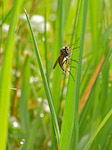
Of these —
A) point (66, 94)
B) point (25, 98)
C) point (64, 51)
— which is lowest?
point (25, 98)

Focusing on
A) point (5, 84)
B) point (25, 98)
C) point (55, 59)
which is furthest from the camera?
point (25, 98)

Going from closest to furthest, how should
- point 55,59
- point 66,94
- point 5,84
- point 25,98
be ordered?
1. point 5,84
2. point 66,94
3. point 55,59
4. point 25,98

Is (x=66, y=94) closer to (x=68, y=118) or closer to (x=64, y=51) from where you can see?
(x=68, y=118)

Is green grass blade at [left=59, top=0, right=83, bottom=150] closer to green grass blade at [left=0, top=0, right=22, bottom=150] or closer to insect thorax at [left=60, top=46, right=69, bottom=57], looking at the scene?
green grass blade at [left=0, top=0, right=22, bottom=150]

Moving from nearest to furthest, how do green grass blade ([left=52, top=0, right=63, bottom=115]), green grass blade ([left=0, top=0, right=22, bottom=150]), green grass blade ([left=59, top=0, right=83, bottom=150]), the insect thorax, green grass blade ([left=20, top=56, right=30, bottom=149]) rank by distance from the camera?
1. green grass blade ([left=0, top=0, right=22, bottom=150])
2. green grass blade ([left=59, top=0, right=83, bottom=150])
3. green grass blade ([left=52, top=0, right=63, bottom=115])
4. the insect thorax
5. green grass blade ([left=20, top=56, right=30, bottom=149])

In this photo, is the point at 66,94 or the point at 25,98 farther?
the point at 25,98

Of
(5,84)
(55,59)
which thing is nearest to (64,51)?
(55,59)

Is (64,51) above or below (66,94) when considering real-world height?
above

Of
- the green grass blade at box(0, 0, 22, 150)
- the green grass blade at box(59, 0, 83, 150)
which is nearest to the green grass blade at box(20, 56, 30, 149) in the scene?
the green grass blade at box(59, 0, 83, 150)

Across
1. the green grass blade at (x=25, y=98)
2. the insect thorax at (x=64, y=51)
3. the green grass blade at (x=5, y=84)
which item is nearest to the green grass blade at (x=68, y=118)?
the green grass blade at (x=5, y=84)

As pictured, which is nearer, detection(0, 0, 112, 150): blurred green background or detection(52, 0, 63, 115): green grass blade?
detection(0, 0, 112, 150): blurred green background

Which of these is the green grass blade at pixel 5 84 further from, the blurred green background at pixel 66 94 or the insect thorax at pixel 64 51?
the insect thorax at pixel 64 51

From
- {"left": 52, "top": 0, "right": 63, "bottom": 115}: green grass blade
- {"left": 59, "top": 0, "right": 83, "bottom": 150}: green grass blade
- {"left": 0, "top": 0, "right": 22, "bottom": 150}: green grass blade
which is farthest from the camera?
{"left": 52, "top": 0, "right": 63, "bottom": 115}: green grass blade
